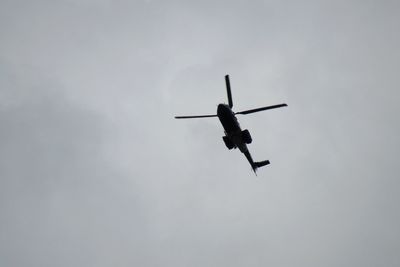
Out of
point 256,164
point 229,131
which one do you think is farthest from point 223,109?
point 256,164

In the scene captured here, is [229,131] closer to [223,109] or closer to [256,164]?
[223,109]

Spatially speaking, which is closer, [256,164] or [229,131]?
[229,131]

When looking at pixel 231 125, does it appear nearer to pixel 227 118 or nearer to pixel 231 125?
pixel 231 125

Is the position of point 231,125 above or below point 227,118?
below

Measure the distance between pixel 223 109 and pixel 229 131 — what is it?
2.97 m

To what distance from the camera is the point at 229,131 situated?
3891 cm

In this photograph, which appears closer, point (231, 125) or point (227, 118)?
point (227, 118)

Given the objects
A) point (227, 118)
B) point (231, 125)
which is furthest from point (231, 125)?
point (227, 118)

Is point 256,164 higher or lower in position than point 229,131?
lower

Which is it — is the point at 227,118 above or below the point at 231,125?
above

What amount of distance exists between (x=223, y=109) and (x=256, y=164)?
40.2ft

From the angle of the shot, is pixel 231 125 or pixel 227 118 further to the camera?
pixel 231 125

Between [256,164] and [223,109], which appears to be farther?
[256,164]

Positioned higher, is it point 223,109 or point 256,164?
point 223,109
